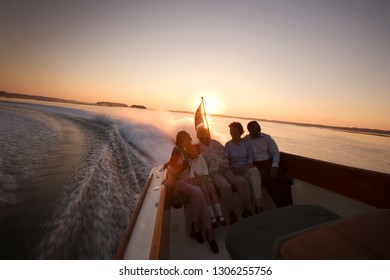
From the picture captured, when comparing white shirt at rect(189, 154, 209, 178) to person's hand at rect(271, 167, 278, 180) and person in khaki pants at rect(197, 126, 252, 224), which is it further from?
person's hand at rect(271, 167, 278, 180)

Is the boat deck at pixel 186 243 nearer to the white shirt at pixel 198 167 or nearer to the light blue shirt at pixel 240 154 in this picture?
the white shirt at pixel 198 167

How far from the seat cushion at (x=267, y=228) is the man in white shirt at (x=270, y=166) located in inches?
53.6

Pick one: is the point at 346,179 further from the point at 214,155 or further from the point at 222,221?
the point at 214,155

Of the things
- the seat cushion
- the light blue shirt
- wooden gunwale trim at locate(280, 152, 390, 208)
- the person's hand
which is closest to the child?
the light blue shirt

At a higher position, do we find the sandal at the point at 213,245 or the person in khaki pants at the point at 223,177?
the person in khaki pants at the point at 223,177

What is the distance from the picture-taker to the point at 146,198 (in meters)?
3.30

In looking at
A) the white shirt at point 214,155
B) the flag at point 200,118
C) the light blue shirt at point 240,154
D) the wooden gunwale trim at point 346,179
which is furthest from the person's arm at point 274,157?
the flag at point 200,118

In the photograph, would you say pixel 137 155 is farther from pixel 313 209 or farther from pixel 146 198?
pixel 313 209

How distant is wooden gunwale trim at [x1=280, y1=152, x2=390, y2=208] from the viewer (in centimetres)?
272

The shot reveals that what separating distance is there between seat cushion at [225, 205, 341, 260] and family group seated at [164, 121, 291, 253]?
1004 mm

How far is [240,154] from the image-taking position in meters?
4.18

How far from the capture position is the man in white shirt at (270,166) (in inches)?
147

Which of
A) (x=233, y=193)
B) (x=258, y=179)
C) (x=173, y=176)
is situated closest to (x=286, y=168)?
(x=258, y=179)
